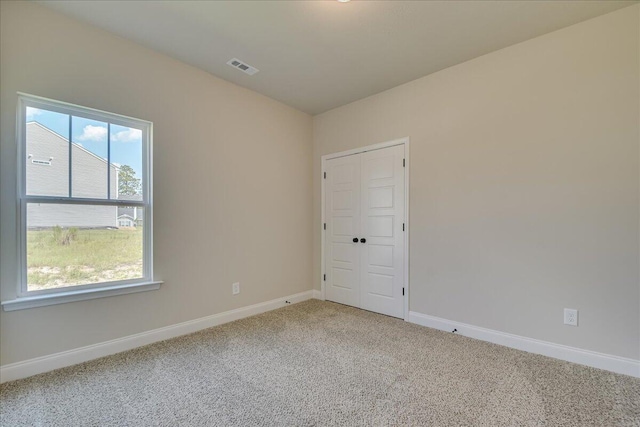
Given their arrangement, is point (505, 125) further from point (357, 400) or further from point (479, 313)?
point (357, 400)

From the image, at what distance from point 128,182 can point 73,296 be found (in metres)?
1.05

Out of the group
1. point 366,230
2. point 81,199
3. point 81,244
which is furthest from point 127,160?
point 366,230

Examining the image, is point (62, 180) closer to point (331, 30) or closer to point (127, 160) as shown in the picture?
point (127, 160)

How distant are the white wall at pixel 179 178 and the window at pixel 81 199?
0.30 feet

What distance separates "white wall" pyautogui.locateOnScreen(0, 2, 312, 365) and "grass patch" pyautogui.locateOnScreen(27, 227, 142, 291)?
146 mm

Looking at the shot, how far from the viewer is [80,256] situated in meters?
2.39

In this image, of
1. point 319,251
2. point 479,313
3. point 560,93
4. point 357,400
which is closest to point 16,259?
point 357,400

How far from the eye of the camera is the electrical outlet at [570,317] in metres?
2.33

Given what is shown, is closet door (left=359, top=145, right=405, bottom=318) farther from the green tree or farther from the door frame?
the green tree

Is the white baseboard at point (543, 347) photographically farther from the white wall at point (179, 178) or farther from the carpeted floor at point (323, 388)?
the white wall at point (179, 178)

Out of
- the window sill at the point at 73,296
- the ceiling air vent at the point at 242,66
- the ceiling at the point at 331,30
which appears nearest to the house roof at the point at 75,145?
the ceiling at the point at 331,30

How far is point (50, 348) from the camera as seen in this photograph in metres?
2.18

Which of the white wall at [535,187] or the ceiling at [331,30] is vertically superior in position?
the ceiling at [331,30]

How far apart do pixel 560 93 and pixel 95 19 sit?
3.96 m
